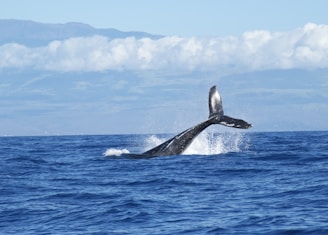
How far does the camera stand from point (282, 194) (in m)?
16.5

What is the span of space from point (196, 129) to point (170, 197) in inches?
452

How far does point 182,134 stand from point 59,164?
5.31 meters

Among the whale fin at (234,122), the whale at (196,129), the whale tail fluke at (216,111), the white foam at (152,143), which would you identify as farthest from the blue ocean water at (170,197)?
the white foam at (152,143)

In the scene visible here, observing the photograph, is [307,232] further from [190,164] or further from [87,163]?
[87,163]

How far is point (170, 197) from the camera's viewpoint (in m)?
16.9

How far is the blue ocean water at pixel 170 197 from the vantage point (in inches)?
529

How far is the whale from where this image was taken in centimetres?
2761

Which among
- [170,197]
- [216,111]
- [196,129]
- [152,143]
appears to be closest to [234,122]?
[216,111]

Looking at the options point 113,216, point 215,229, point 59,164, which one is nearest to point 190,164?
point 59,164

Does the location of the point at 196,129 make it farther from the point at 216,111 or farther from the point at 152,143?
the point at 152,143

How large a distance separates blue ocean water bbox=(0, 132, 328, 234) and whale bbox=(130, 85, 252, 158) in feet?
6.00

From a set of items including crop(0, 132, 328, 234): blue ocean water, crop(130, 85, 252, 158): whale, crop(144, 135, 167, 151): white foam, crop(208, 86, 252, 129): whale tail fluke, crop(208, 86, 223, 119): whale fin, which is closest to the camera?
crop(0, 132, 328, 234): blue ocean water

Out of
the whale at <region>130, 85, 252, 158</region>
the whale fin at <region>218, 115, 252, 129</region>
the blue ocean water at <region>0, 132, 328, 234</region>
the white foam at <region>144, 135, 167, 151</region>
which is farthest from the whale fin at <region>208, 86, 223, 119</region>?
the white foam at <region>144, 135, 167, 151</region>

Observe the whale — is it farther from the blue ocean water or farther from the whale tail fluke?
the blue ocean water
